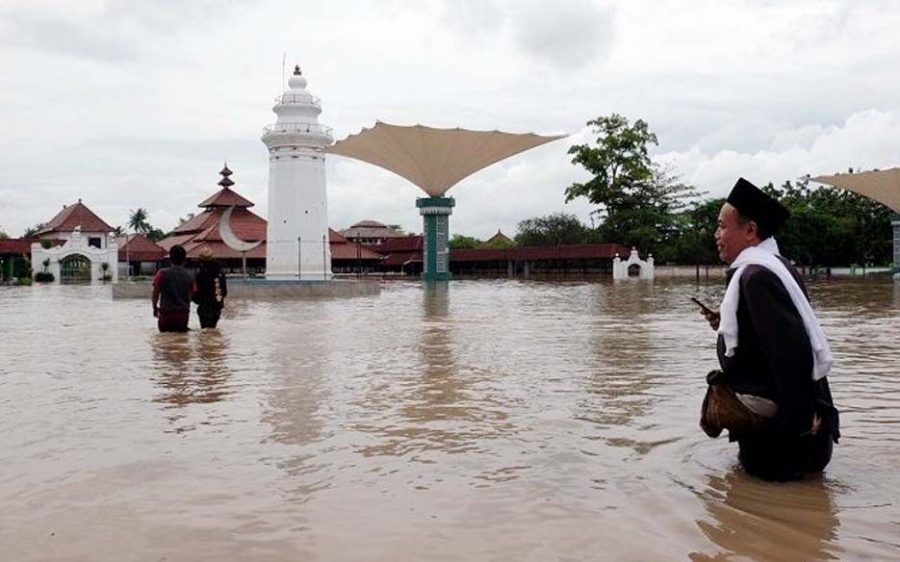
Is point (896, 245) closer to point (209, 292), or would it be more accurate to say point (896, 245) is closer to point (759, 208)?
point (209, 292)

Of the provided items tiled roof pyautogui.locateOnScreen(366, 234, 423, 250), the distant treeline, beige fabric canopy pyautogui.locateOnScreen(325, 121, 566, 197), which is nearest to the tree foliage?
the distant treeline

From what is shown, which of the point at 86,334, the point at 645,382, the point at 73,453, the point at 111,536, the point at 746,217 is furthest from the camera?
the point at 86,334

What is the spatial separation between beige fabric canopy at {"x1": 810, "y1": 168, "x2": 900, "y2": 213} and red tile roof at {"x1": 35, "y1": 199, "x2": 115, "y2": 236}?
48707 mm

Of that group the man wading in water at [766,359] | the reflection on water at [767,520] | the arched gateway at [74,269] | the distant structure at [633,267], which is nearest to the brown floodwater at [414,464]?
the reflection on water at [767,520]

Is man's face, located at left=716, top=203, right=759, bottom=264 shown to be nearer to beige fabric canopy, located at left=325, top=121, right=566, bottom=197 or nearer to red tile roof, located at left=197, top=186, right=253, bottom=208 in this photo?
beige fabric canopy, located at left=325, top=121, right=566, bottom=197

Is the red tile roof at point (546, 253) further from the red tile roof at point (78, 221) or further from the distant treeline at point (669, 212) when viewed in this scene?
the red tile roof at point (78, 221)

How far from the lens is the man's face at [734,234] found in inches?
146

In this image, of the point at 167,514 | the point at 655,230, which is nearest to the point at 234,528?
the point at 167,514

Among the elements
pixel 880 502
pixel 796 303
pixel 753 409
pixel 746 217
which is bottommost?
pixel 880 502

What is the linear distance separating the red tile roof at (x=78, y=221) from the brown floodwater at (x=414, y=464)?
58485 millimetres

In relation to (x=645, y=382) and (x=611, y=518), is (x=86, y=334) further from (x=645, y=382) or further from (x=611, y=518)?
(x=611, y=518)

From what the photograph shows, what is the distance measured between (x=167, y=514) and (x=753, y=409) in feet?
7.76

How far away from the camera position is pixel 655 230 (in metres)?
58.9

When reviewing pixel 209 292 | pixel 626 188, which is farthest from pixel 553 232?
pixel 209 292
